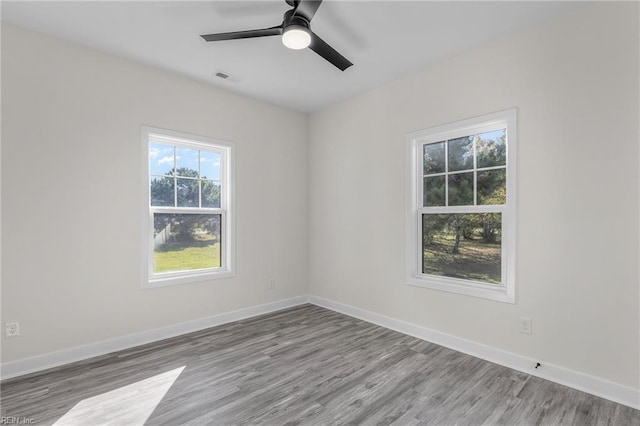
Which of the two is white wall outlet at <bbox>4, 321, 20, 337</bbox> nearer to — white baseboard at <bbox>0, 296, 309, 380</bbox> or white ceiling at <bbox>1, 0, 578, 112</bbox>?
white baseboard at <bbox>0, 296, 309, 380</bbox>

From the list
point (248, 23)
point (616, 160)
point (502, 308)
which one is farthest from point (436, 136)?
point (248, 23)

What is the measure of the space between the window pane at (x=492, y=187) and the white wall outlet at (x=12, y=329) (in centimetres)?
412

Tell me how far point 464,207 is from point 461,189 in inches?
7.3

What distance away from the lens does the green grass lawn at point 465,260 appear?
2824 millimetres

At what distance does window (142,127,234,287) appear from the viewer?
10.7 ft

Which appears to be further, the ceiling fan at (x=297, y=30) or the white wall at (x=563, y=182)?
the white wall at (x=563, y=182)

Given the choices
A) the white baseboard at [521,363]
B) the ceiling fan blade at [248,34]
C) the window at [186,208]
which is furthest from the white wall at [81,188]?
the white baseboard at [521,363]

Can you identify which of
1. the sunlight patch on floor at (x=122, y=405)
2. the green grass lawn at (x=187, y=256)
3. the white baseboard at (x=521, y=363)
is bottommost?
the sunlight patch on floor at (x=122, y=405)

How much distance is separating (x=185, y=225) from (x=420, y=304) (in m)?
2.78

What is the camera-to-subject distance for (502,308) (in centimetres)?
266

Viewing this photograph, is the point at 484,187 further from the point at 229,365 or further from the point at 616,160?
the point at 229,365

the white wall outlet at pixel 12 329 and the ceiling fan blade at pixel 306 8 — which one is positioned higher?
the ceiling fan blade at pixel 306 8

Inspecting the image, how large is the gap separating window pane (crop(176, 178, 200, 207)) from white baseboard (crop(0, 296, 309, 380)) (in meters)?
1.35

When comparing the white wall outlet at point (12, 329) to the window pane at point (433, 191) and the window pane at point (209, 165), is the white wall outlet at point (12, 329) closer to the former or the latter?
the window pane at point (209, 165)
